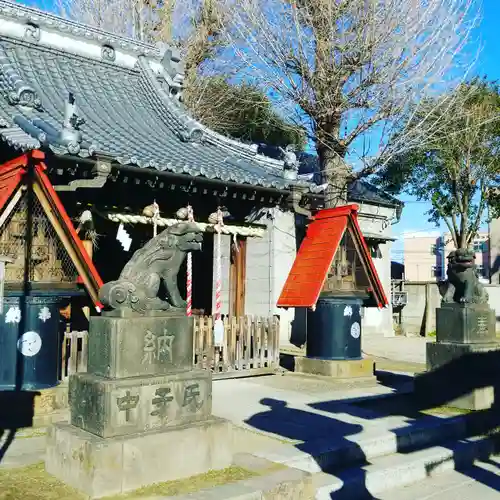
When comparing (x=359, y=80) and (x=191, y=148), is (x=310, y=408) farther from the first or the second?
(x=359, y=80)

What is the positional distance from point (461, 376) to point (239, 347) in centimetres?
427

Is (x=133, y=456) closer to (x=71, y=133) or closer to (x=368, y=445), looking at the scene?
(x=368, y=445)

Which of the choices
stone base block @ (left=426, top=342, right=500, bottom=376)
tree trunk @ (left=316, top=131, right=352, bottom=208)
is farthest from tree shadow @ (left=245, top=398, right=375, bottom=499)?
tree trunk @ (left=316, top=131, right=352, bottom=208)

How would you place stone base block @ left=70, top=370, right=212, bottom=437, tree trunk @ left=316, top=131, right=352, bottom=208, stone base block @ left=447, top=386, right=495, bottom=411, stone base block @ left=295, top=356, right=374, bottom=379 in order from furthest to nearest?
tree trunk @ left=316, top=131, right=352, bottom=208 < stone base block @ left=295, top=356, right=374, bottom=379 < stone base block @ left=447, top=386, right=495, bottom=411 < stone base block @ left=70, top=370, right=212, bottom=437

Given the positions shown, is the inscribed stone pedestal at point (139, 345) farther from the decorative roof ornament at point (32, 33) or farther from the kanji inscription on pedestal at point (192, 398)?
the decorative roof ornament at point (32, 33)

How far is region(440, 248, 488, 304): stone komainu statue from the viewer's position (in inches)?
A: 362

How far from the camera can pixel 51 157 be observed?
8602 millimetres

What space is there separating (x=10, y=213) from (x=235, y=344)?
5213 millimetres

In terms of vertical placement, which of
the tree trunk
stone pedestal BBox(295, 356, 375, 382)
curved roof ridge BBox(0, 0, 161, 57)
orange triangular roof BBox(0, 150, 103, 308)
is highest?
curved roof ridge BBox(0, 0, 161, 57)

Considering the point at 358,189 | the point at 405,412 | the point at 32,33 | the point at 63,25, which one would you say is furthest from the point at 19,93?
the point at 358,189

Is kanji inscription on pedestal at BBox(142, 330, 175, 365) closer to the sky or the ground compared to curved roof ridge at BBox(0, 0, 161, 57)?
closer to the ground

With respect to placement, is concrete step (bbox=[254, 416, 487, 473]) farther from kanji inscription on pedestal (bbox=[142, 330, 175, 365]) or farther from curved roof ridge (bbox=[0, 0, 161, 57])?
curved roof ridge (bbox=[0, 0, 161, 57])

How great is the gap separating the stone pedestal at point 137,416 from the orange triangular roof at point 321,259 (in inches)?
224

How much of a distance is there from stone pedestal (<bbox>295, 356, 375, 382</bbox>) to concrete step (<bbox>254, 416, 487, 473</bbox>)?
318 centimetres
